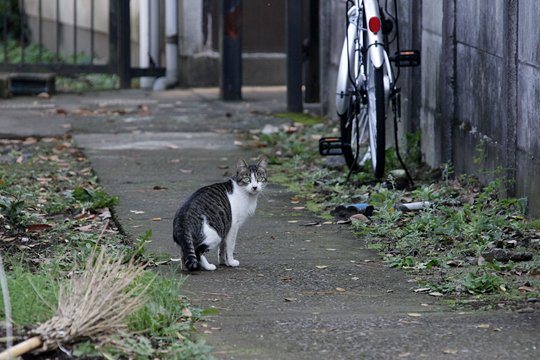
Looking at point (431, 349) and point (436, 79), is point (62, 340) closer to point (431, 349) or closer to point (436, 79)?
point (431, 349)

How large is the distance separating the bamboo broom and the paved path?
0.43m

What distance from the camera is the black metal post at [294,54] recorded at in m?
13.4

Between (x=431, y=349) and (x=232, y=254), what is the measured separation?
198 cm

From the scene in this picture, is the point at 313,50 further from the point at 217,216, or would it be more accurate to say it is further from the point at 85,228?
the point at 217,216

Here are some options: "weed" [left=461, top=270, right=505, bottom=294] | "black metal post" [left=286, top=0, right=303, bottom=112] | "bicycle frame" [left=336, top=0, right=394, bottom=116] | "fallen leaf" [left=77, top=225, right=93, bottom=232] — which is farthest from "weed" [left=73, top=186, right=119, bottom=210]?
"black metal post" [left=286, top=0, right=303, bottom=112]

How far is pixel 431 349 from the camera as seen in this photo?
4809 millimetres

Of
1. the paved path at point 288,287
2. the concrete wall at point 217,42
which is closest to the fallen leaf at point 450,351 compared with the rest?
the paved path at point 288,287

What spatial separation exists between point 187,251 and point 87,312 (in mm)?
1714

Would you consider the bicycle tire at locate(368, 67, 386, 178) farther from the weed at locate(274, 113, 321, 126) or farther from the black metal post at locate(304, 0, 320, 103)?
the black metal post at locate(304, 0, 320, 103)

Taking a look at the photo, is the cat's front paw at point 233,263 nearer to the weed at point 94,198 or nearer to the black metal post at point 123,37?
the weed at point 94,198

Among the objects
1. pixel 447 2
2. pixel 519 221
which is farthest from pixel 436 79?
pixel 519 221

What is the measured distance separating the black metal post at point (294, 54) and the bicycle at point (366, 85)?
12.3 ft

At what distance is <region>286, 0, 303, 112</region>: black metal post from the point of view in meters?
13.4

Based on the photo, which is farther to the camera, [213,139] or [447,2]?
[213,139]
